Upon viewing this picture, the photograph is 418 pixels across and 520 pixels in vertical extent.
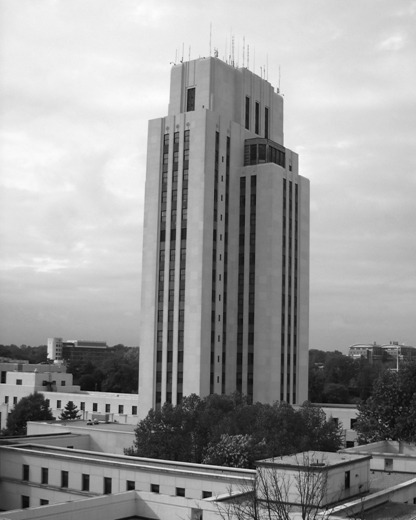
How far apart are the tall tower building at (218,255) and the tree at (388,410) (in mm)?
8369

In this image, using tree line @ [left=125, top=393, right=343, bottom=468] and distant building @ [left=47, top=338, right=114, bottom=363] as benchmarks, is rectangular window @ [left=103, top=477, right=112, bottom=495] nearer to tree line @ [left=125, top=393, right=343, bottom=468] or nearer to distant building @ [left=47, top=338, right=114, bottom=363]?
tree line @ [left=125, top=393, right=343, bottom=468]

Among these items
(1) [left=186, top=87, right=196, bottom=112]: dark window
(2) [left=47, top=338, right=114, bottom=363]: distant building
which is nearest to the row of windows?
(1) [left=186, top=87, right=196, bottom=112]: dark window

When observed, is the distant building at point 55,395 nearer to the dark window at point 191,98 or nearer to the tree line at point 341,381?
the tree line at point 341,381

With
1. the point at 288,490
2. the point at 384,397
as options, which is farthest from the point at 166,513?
the point at 384,397

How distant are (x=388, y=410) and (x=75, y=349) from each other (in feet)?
336

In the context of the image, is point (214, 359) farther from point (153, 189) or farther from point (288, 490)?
point (288, 490)

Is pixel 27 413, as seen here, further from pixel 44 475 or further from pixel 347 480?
pixel 347 480

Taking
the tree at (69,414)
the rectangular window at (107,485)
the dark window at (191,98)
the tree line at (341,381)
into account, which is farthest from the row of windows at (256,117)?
the rectangular window at (107,485)

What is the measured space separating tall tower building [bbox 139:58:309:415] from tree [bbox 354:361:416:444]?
8.37m

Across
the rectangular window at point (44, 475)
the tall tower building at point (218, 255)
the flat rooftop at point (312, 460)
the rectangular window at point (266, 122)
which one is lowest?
the rectangular window at point (44, 475)

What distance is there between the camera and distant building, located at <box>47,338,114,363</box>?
377 ft

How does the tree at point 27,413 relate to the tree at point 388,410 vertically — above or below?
below

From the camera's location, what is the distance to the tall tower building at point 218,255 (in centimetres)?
3966

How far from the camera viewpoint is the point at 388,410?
32.8 meters
